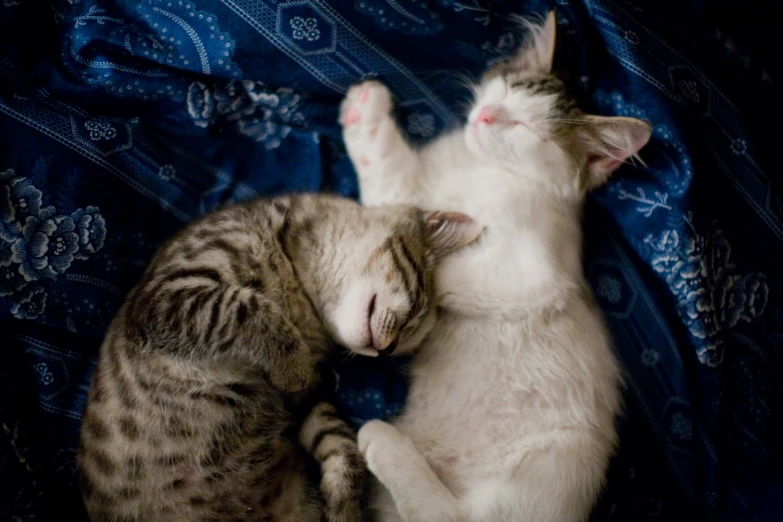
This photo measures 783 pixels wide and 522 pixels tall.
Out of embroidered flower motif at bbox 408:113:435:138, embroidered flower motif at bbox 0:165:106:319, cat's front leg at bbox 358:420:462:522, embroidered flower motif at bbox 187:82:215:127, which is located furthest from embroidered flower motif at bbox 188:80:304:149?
cat's front leg at bbox 358:420:462:522

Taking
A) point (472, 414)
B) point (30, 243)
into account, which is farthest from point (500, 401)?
point (30, 243)

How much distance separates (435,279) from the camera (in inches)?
56.4

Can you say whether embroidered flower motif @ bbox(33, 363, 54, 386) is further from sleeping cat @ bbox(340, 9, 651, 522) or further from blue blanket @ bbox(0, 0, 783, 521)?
sleeping cat @ bbox(340, 9, 651, 522)

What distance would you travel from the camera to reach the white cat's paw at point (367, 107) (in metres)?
1.49

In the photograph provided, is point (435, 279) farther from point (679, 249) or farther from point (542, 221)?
point (679, 249)

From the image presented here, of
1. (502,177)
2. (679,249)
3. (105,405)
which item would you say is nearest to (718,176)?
(679,249)

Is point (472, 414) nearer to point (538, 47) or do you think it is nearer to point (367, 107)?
point (367, 107)

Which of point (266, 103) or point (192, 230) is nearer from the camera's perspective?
point (192, 230)

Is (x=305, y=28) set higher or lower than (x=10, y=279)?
higher

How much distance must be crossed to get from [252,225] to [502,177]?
2.17ft

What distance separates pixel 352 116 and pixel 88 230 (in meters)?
0.75

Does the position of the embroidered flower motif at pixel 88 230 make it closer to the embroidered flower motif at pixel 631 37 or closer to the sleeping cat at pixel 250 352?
the sleeping cat at pixel 250 352

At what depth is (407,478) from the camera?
126 centimetres

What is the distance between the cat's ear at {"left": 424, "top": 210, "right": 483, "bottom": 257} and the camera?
4.61 ft
